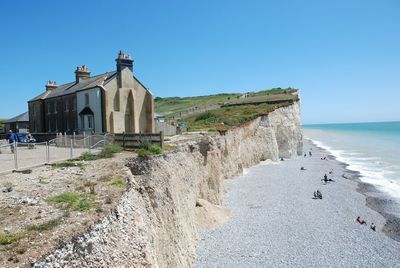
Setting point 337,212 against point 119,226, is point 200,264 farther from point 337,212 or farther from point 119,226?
point 337,212

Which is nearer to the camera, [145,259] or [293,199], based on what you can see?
[145,259]

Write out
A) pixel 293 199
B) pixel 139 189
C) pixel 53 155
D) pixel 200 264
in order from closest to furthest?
pixel 139 189 → pixel 200 264 → pixel 53 155 → pixel 293 199

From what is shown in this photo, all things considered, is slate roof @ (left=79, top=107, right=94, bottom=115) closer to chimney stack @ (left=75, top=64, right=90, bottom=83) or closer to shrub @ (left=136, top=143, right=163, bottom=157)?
chimney stack @ (left=75, top=64, right=90, bottom=83)

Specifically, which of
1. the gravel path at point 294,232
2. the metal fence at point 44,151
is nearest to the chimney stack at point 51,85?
the metal fence at point 44,151

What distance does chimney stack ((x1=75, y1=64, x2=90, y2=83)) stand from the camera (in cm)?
3950

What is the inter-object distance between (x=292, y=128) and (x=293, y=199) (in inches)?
1192

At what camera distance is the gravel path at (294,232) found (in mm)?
18688

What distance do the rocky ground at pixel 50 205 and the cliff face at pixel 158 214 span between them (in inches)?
15.9

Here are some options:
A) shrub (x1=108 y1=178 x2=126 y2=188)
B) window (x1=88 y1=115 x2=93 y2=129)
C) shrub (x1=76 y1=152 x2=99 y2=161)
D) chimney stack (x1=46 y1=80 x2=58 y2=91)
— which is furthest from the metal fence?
chimney stack (x1=46 y1=80 x2=58 y2=91)

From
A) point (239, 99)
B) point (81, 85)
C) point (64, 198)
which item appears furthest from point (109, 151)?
point (239, 99)

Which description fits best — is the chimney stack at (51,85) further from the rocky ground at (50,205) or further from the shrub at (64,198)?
the shrub at (64,198)

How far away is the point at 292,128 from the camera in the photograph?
59.1 meters

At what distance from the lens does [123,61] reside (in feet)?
106

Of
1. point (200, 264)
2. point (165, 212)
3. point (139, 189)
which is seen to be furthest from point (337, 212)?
point (139, 189)
